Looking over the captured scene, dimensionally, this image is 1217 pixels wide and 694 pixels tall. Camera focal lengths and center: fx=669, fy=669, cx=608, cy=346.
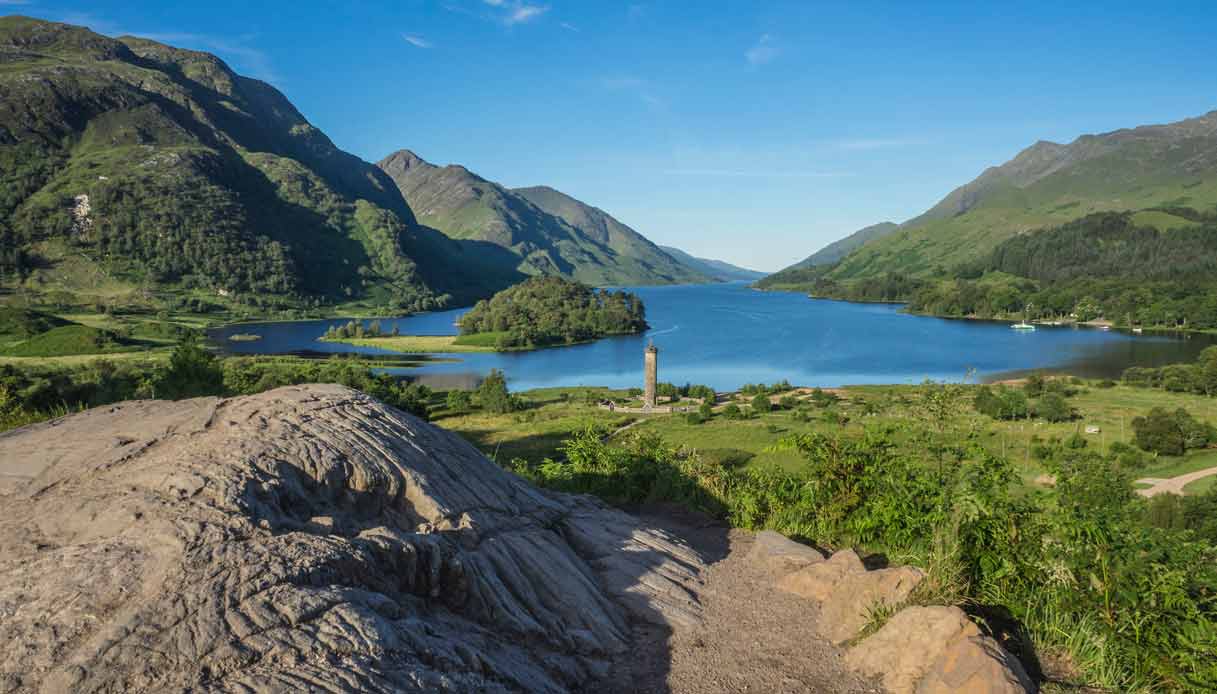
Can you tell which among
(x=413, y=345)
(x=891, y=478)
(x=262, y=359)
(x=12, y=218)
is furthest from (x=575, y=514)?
(x=12, y=218)

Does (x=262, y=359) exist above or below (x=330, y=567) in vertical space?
below

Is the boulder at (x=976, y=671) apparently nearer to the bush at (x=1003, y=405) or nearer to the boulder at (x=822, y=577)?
the boulder at (x=822, y=577)

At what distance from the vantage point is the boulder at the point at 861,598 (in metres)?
8.84

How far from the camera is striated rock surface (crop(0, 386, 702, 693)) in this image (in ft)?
17.5

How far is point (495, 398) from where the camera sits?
80500mm

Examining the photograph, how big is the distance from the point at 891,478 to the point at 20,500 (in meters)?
13.0

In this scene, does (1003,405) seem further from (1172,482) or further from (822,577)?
(822,577)

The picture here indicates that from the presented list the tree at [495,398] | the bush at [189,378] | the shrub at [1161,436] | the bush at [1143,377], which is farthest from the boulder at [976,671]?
the bush at [1143,377]

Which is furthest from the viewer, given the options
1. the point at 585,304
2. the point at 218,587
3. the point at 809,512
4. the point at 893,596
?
the point at 585,304

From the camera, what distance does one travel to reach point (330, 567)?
6.55m

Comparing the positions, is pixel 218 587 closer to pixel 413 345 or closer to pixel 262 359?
pixel 262 359

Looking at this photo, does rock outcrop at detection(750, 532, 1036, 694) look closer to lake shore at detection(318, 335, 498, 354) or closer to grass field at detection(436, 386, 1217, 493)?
grass field at detection(436, 386, 1217, 493)

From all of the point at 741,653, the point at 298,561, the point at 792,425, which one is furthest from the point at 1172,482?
the point at 298,561

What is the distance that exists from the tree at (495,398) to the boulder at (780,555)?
68774mm
